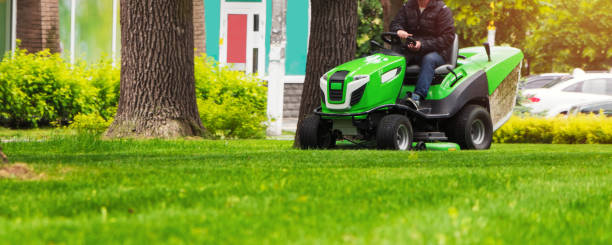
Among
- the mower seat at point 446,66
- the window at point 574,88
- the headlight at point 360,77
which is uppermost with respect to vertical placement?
the mower seat at point 446,66

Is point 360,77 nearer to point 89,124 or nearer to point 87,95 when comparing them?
point 89,124

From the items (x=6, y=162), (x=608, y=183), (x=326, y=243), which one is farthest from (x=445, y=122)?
(x=326, y=243)

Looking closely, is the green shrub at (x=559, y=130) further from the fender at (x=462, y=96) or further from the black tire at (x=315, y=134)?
the black tire at (x=315, y=134)

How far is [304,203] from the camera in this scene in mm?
4379

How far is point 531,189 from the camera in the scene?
510cm

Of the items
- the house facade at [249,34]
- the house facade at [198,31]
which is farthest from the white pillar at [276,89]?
the house facade at [249,34]

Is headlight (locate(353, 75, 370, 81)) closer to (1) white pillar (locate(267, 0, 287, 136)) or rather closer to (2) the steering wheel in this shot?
(2) the steering wheel

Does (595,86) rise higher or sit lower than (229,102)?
higher

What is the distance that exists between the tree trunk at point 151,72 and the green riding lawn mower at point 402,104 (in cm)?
228

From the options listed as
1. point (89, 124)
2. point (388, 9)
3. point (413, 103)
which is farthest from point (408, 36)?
point (388, 9)

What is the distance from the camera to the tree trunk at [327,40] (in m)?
10.3

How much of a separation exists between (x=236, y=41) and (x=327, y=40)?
10.7m

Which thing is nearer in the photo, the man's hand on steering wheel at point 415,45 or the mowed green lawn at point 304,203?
the mowed green lawn at point 304,203

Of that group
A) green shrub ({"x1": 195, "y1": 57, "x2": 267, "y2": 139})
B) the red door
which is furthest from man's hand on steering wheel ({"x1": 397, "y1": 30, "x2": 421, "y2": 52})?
the red door
